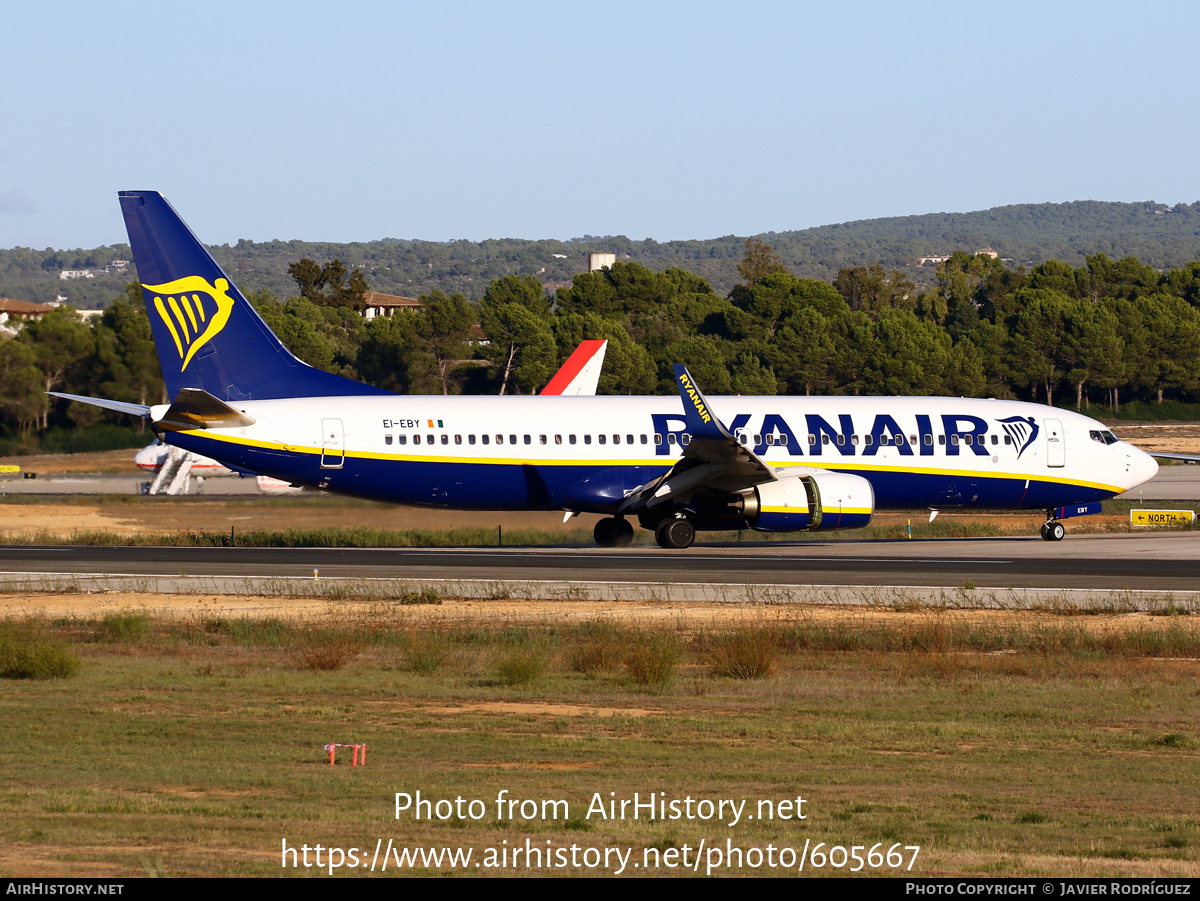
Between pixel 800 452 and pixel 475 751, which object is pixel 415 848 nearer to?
pixel 475 751

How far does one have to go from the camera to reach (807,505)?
34.0m

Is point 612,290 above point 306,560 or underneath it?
above

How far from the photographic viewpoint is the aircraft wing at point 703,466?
110ft

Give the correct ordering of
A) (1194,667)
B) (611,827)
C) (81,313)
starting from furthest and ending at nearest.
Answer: (81,313) → (1194,667) → (611,827)

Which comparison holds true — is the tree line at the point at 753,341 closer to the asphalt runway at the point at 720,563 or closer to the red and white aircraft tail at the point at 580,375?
the red and white aircraft tail at the point at 580,375

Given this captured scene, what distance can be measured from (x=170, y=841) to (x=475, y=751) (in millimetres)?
4514

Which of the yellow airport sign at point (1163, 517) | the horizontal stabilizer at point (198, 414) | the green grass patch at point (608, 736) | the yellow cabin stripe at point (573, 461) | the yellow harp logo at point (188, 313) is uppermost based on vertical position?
the yellow harp logo at point (188, 313)

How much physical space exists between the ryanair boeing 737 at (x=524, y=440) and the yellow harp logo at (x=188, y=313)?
0.04m

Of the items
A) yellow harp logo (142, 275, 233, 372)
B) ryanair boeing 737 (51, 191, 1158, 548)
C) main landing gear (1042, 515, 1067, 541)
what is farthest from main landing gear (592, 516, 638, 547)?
main landing gear (1042, 515, 1067, 541)

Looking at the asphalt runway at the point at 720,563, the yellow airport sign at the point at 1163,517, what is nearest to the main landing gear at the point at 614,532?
the asphalt runway at the point at 720,563

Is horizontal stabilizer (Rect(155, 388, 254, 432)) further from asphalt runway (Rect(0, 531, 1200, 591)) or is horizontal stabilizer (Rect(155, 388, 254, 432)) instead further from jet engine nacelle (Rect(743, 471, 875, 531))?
jet engine nacelle (Rect(743, 471, 875, 531))

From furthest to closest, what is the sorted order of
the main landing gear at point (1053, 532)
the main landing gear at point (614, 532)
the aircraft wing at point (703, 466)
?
the main landing gear at point (1053, 532), the main landing gear at point (614, 532), the aircraft wing at point (703, 466)

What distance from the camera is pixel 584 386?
143 feet

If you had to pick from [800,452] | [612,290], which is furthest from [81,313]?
[800,452]
